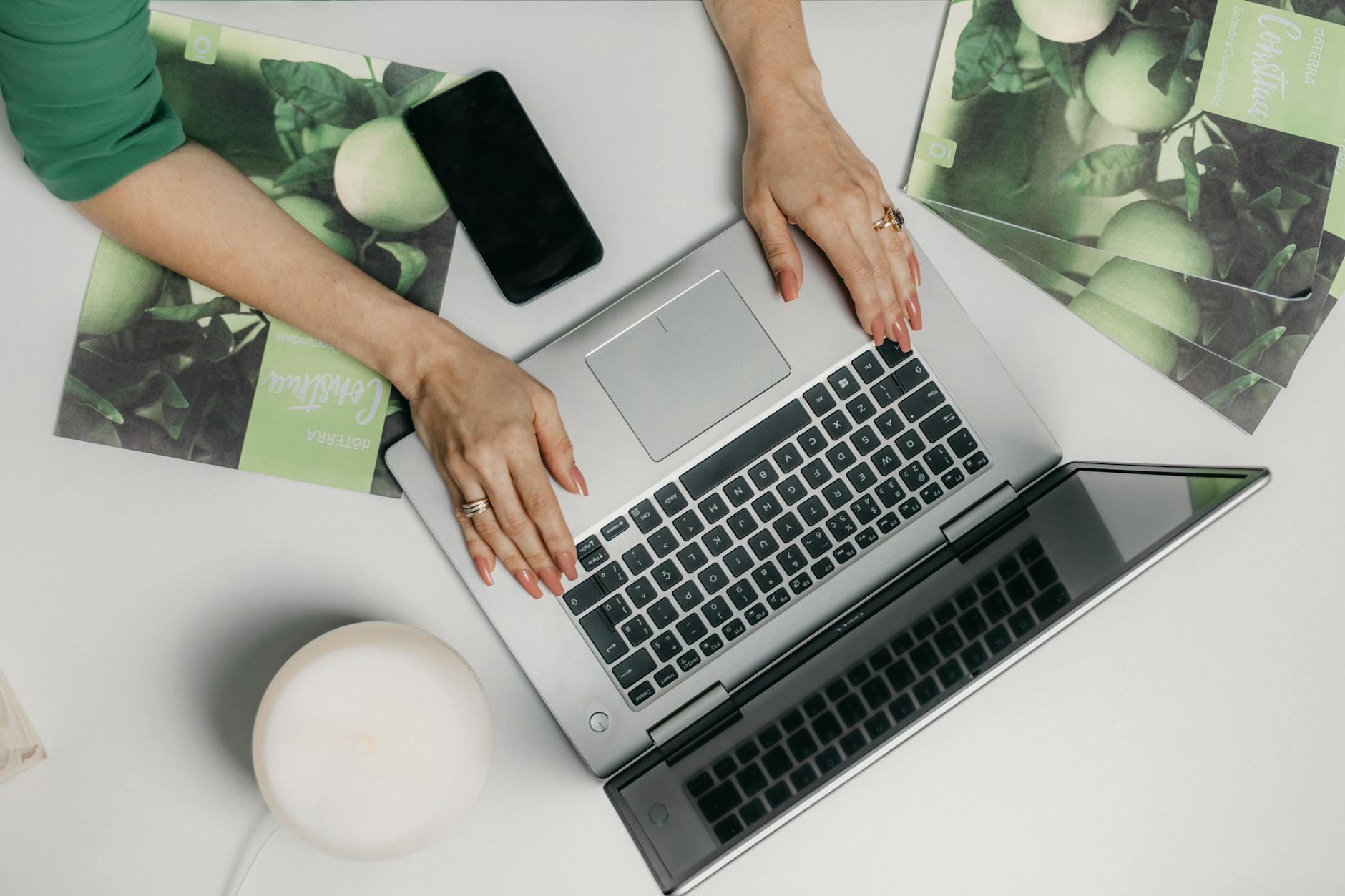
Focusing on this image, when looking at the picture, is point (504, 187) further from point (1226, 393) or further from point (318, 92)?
point (1226, 393)

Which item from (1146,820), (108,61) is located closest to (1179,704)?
(1146,820)

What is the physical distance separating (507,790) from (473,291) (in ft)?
1.23

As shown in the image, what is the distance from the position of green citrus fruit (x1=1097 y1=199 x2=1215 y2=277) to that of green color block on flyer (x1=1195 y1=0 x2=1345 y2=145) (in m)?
0.10

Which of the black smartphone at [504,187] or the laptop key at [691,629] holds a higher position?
the black smartphone at [504,187]

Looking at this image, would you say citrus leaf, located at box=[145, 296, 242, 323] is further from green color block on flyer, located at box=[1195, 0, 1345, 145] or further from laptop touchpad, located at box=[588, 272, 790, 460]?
green color block on flyer, located at box=[1195, 0, 1345, 145]

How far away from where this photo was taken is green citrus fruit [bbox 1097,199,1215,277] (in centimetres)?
76

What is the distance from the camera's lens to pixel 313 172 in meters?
0.71

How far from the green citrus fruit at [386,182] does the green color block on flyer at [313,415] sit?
0.36 ft

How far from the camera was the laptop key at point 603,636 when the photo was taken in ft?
2.21

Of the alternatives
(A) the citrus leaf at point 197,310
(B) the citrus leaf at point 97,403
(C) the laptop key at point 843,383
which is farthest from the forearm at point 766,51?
(B) the citrus leaf at point 97,403

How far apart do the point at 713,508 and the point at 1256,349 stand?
0.48 metres

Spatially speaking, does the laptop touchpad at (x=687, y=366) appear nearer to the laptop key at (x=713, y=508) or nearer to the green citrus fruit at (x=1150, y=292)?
the laptop key at (x=713, y=508)

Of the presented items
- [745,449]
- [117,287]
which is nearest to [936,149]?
[745,449]

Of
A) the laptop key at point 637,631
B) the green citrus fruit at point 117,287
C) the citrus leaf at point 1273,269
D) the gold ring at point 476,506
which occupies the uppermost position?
the green citrus fruit at point 117,287
